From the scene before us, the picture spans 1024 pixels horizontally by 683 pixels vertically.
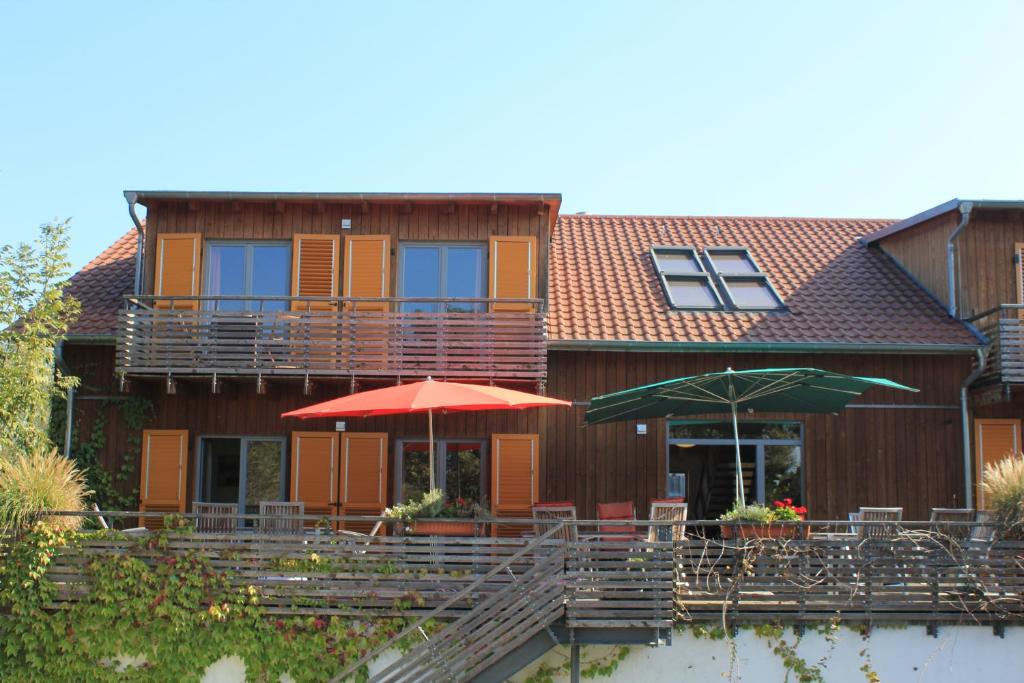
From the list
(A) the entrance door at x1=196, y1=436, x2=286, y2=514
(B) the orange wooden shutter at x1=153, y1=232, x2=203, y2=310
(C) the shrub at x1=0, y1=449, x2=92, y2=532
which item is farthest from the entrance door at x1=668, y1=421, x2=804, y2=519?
(C) the shrub at x1=0, y1=449, x2=92, y2=532

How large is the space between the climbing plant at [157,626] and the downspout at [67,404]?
4.08 meters

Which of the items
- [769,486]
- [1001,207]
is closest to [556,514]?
[769,486]

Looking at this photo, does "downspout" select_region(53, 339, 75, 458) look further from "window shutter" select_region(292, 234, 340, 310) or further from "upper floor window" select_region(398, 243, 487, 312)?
"upper floor window" select_region(398, 243, 487, 312)

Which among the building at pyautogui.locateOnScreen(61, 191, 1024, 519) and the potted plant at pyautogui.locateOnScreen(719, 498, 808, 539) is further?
the building at pyautogui.locateOnScreen(61, 191, 1024, 519)

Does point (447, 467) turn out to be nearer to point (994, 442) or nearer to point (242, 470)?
point (242, 470)

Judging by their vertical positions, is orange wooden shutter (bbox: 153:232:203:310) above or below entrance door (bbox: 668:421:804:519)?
above

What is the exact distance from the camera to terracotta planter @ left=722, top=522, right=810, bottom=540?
10055 millimetres

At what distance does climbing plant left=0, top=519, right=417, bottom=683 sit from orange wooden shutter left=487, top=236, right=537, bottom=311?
5649 mm

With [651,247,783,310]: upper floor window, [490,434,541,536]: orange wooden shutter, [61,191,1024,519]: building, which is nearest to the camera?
[61,191,1024,519]: building

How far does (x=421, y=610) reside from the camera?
9820mm

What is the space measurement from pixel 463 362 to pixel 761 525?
197 inches

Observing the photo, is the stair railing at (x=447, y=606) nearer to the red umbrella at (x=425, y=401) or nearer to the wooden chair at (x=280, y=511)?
the red umbrella at (x=425, y=401)

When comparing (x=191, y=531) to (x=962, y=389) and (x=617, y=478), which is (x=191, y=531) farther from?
(x=962, y=389)

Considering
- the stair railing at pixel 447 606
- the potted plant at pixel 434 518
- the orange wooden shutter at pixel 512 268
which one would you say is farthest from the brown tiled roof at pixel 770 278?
the stair railing at pixel 447 606
